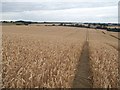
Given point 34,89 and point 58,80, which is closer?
point 34,89

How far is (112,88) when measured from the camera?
8.08 metres

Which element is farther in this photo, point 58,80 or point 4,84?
point 58,80

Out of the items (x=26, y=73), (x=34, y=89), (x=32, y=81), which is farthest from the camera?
(x=26, y=73)

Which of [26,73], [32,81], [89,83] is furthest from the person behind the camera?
[89,83]

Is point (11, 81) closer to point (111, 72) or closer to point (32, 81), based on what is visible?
point (32, 81)

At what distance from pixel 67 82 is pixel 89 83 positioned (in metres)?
1.38

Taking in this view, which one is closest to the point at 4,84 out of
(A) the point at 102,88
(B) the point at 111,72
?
(A) the point at 102,88

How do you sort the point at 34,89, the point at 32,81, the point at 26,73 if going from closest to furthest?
the point at 34,89, the point at 32,81, the point at 26,73

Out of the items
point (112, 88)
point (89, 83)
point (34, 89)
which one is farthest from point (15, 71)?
point (112, 88)

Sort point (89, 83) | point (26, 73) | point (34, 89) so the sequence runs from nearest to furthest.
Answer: point (34, 89) → point (26, 73) → point (89, 83)

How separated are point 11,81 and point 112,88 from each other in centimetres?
319

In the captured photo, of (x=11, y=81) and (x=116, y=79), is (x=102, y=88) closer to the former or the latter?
(x=116, y=79)

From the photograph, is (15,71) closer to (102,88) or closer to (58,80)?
(58,80)

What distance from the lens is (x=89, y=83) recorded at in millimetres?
9016
